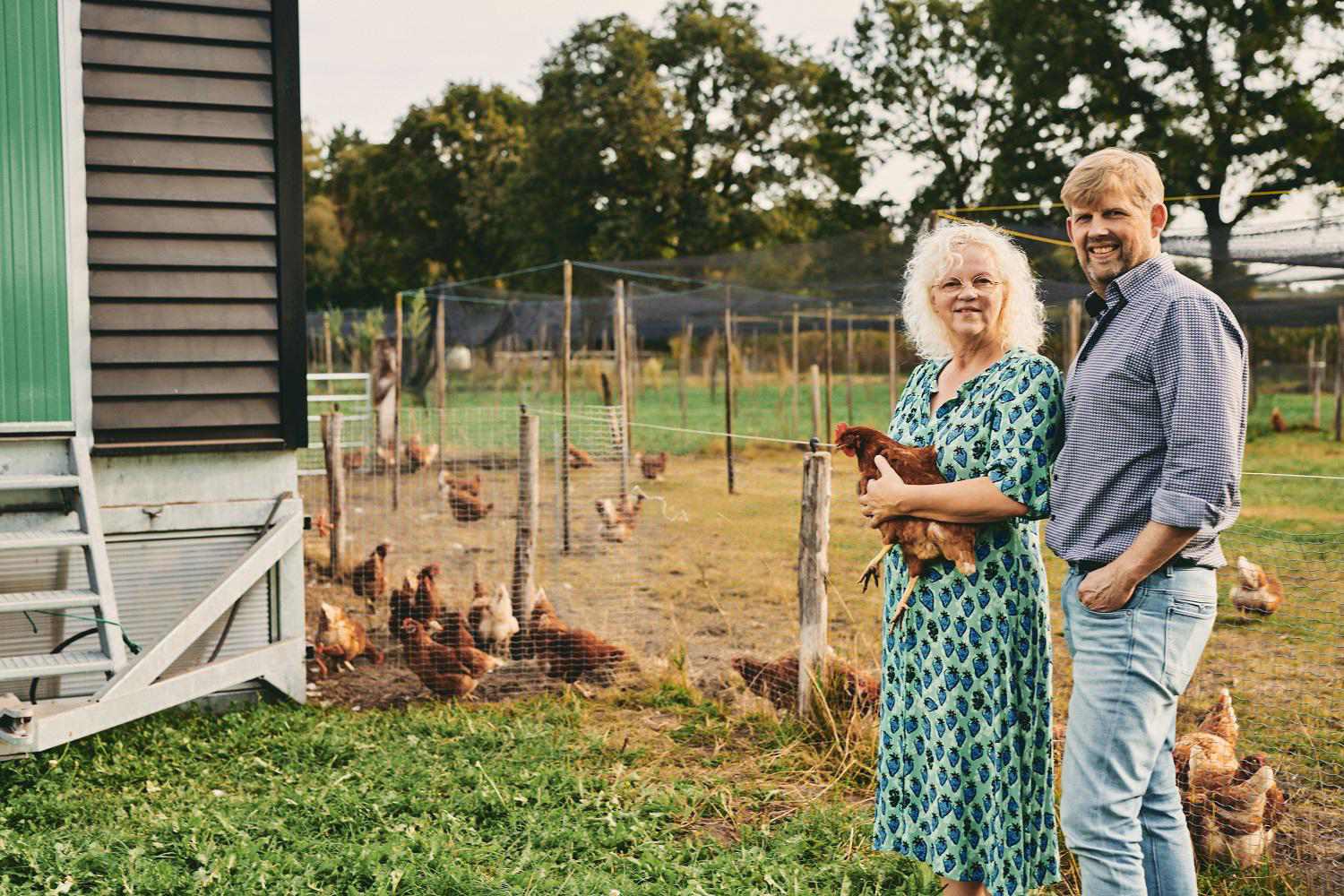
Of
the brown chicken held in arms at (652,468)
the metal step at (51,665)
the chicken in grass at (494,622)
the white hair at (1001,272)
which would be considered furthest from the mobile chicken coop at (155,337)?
the brown chicken held in arms at (652,468)

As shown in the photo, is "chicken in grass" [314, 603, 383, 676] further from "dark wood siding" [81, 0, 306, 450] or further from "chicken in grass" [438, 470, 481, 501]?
"chicken in grass" [438, 470, 481, 501]

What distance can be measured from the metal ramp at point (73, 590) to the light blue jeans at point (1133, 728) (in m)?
3.29

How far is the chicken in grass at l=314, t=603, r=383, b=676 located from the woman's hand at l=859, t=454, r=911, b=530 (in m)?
3.83

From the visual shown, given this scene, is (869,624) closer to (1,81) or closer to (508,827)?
(508,827)

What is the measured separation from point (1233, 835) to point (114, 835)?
3457mm

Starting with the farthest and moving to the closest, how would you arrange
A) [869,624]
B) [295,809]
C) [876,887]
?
[869,624] → [295,809] → [876,887]

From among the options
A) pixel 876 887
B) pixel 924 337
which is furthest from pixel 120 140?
pixel 876 887

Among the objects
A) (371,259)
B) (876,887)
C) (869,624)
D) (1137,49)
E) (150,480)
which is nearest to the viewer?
(876,887)

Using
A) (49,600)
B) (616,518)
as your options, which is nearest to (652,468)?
(616,518)

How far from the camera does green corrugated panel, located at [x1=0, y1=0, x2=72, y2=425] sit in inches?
165

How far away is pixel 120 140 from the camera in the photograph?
444 cm

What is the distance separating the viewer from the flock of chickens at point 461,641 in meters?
4.97

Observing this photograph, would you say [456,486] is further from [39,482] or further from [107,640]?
[107,640]

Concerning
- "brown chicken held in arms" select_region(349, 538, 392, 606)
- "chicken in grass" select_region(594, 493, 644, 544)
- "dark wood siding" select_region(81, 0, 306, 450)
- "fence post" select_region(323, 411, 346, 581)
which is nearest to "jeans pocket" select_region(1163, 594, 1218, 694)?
"dark wood siding" select_region(81, 0, 306, 450)
